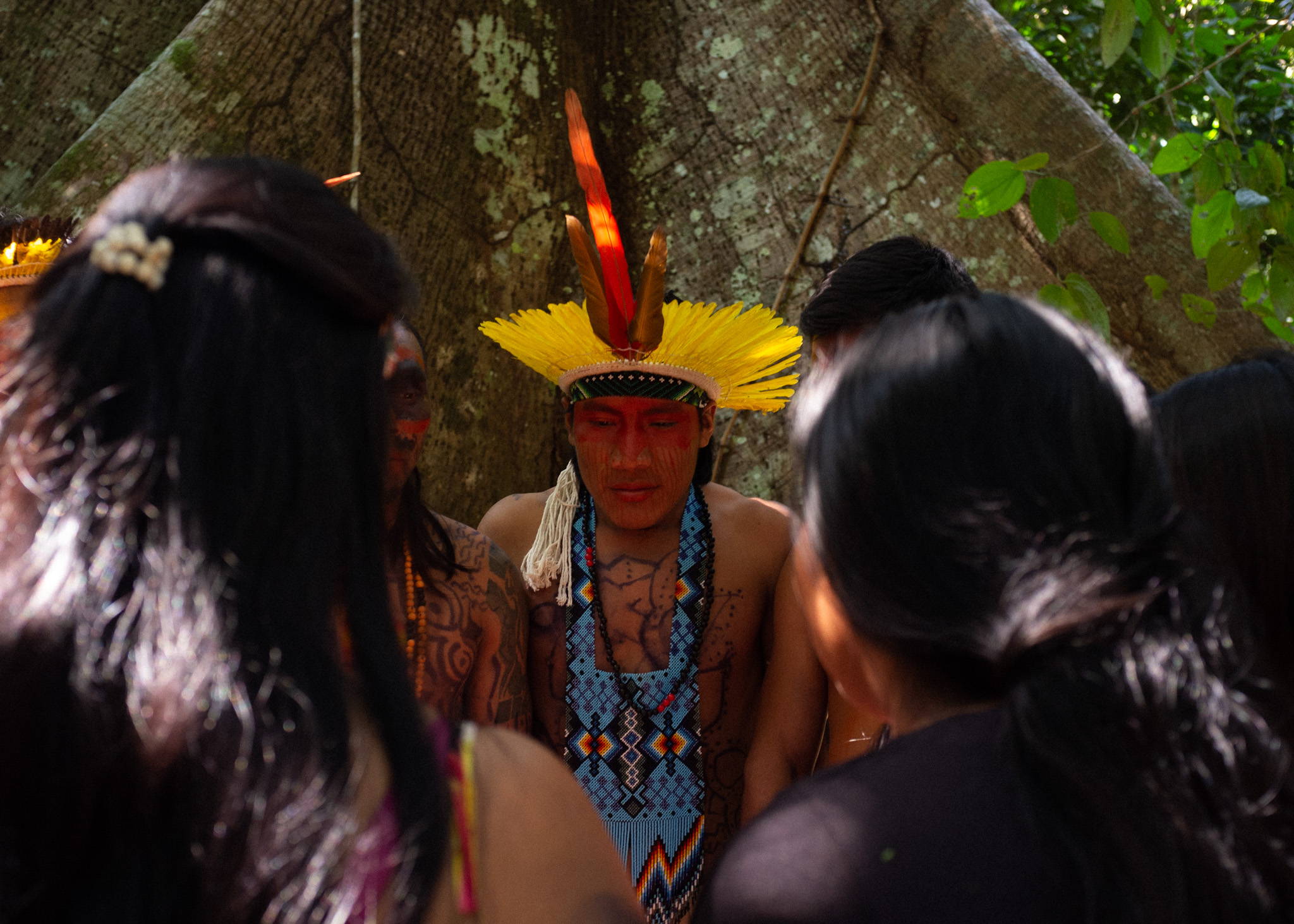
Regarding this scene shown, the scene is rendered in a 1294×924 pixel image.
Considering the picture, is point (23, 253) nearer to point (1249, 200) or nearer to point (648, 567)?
A: point (648, 567)

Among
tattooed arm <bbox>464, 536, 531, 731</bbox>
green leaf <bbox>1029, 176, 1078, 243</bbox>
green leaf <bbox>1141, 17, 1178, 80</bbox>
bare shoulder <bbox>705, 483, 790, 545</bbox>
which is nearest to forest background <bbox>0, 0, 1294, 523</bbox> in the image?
→ green leaf <bbox>1141, 17, 1178, 80</bbox>

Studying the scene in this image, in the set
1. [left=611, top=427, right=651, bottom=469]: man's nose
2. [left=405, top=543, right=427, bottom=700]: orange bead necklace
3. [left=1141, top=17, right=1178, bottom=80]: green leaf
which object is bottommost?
[left=405, top=543, right=427, bottom=700]: orange bead necklace

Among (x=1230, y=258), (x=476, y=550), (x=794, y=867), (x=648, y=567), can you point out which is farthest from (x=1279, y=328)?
(x=794, y=867)

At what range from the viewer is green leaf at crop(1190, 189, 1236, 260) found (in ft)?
9.54

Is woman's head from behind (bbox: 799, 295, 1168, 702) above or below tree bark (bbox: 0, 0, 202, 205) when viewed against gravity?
below

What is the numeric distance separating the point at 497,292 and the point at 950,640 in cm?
291

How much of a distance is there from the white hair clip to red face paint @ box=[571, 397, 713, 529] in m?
2.02

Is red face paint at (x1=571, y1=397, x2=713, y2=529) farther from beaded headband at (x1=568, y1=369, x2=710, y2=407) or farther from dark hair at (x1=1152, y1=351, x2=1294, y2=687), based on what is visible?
dark hair at (x1=1152, y1=351, x2=1294, y2=687)

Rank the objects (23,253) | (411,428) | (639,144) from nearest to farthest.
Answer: (23,253), (411,428), (639,144)

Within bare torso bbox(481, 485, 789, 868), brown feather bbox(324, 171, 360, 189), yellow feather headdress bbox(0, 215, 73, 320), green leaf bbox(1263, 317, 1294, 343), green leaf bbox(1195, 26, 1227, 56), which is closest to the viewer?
brown feather bbox(324, 171, 360, 189)

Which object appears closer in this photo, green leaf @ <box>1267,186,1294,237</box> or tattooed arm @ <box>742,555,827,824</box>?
tattooed arm @ <box>742,555,827,824</box>

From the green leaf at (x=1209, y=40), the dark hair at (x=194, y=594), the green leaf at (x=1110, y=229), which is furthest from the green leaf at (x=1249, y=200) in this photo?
the dark hair at (x=194, y=594)

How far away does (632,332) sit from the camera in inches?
118

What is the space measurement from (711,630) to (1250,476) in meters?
1.71
